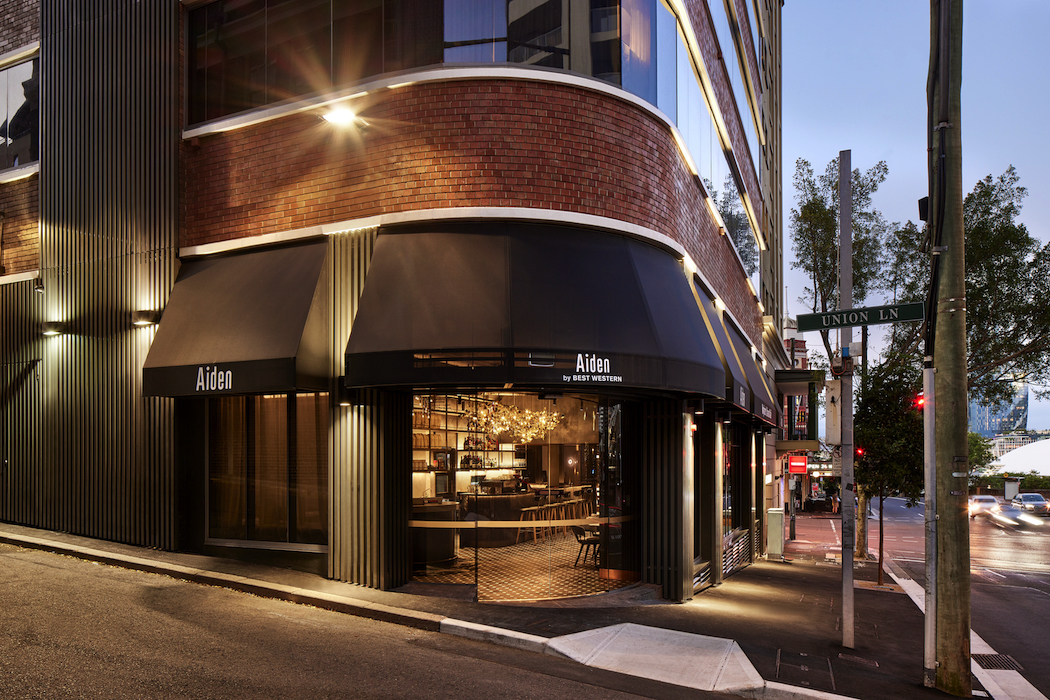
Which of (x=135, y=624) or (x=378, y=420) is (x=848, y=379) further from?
(x=135, y=624)

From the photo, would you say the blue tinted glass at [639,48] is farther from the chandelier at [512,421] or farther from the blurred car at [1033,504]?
the blurred car at [1033,504]

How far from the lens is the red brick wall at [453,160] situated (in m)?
10.1

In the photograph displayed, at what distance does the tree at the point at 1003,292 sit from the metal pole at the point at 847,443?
1942cm

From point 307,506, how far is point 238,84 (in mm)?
6824

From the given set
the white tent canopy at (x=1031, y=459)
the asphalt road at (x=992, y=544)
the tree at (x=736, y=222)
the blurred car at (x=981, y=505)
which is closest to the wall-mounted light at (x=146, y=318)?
the tree at (x=736, y=222)

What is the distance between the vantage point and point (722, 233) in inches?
675

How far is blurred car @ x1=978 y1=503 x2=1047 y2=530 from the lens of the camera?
4103cm

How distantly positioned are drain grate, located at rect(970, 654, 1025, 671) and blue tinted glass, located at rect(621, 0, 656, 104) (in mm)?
8923

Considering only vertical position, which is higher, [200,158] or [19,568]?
[200,158]

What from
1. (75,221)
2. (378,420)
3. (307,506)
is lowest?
(307,506)

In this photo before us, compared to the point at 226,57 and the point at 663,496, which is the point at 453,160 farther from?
the point at 663,496

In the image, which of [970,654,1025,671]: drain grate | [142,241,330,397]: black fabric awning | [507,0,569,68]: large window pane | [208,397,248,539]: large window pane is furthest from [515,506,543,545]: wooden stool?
[507,0,569,68]: large window pane

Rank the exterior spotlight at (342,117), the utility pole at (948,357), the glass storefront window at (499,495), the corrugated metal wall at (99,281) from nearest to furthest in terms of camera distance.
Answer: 1. the utility pole at (948,357)
2. the exterior spotlight at (342,117)
3. the glass storefront window at (499,495)
4. the corrugated metal wall at (99,281)

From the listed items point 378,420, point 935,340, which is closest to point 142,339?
point 378,420
